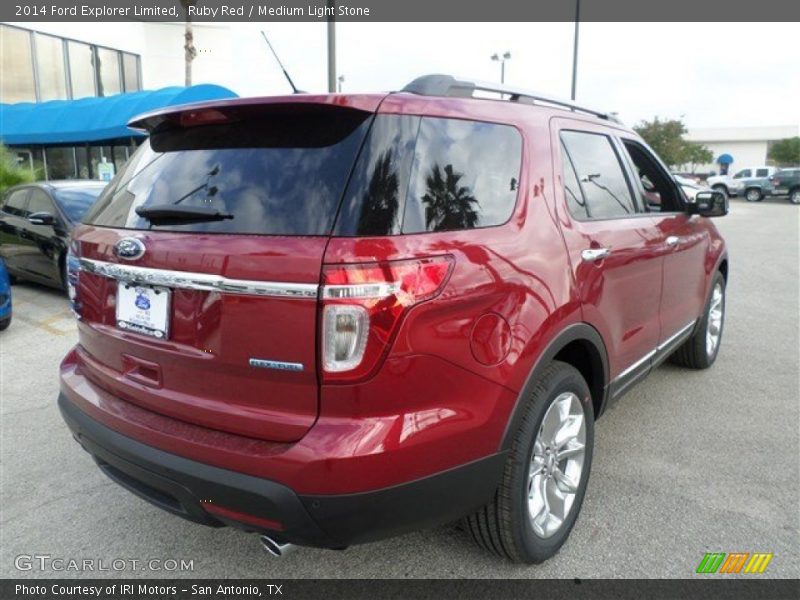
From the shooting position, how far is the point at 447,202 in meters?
2.08

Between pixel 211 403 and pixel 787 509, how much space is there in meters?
2.81

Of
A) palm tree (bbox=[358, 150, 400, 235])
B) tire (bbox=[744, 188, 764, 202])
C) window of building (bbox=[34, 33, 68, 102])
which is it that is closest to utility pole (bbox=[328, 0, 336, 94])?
palm tree (bbox=[358, 150, 400, 235])

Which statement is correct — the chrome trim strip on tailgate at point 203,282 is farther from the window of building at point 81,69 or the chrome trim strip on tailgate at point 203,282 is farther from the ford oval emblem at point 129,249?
the window of building at point 81,69

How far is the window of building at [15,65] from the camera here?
859 inches

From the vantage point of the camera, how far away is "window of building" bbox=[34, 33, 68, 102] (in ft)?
76.2

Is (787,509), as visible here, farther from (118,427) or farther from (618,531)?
(118,427)

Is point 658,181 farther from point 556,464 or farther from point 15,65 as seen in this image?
point 15,65

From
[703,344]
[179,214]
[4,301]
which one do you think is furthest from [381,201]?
[4,301]

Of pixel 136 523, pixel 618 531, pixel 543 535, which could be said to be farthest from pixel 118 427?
pixel 618 531

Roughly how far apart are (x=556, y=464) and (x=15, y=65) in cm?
2639

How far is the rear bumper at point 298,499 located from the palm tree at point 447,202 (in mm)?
825

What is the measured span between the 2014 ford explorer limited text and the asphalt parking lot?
34 centimetres

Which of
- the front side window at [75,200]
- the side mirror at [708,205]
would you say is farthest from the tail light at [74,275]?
the front side window at [75,200]

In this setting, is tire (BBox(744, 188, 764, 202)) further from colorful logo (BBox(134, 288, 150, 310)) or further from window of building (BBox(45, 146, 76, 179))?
colorful logo (BBox(134, 288, 150, 310))
